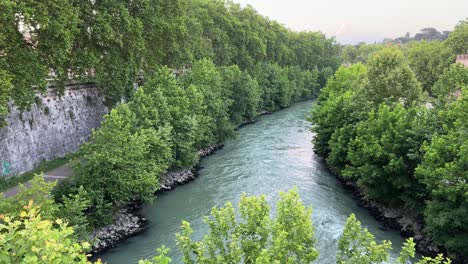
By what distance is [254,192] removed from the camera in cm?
2430

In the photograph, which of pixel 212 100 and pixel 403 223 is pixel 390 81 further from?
pixel 212 100

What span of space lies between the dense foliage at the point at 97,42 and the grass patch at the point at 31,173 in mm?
3544

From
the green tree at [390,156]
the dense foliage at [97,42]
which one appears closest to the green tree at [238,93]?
the dense foliage at [97,42]

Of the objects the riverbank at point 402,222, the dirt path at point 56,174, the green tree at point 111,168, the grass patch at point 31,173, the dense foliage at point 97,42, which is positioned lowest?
the riverbank at point 402,222

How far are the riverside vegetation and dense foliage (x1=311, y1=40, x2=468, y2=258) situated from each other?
8cm

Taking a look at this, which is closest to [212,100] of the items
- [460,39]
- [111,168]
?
[111,168]

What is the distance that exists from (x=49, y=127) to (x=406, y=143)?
22.0 metres

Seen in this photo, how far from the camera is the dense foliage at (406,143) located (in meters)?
15.4

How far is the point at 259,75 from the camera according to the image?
58312 millimetres

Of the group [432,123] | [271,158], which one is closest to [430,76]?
[271,158]

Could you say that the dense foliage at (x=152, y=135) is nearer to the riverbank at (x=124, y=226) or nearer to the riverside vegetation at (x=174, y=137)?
the riverside vegetation at (x=174, y=137)

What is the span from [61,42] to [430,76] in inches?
2017

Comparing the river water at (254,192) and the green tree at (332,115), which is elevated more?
the green tree at (332,115)

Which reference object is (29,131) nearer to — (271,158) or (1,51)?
(1,51)
